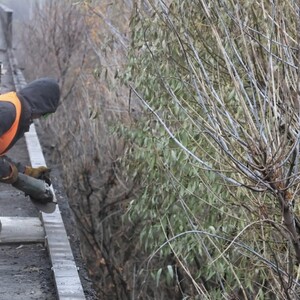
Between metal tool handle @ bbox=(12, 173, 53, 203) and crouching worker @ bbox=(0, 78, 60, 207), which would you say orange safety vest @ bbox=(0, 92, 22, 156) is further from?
metal tool handle @ bbox=(12, 173, 53, 203)

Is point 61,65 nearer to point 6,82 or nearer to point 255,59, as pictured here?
point 6,82

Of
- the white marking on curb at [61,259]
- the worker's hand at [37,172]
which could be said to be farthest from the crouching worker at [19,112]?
the white marking on curb at [61,259]

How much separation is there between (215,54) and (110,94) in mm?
4328

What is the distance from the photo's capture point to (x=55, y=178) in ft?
30.0

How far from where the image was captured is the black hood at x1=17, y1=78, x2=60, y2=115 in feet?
21.5

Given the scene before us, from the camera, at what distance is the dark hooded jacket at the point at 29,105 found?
6.24 metres

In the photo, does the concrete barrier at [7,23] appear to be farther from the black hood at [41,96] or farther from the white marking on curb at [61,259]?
the black hood at [41,96]

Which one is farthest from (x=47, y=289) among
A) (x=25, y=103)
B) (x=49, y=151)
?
(x=49, y=151)

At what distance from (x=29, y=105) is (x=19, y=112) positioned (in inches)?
6.3

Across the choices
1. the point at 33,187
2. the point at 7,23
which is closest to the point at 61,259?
the point at 33,187

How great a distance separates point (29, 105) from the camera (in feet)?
21.3

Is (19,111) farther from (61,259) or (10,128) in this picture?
(61,259)

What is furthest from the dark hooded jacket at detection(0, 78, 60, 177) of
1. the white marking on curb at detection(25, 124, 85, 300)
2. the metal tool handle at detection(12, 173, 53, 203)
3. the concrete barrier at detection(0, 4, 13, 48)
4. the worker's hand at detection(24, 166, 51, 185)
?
the concrete barrier at detection(0, 4, 13, 48)

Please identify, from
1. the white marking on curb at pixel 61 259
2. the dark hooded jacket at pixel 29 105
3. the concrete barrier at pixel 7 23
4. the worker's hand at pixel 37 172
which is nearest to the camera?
the white marking on curb at pixel 61 259
